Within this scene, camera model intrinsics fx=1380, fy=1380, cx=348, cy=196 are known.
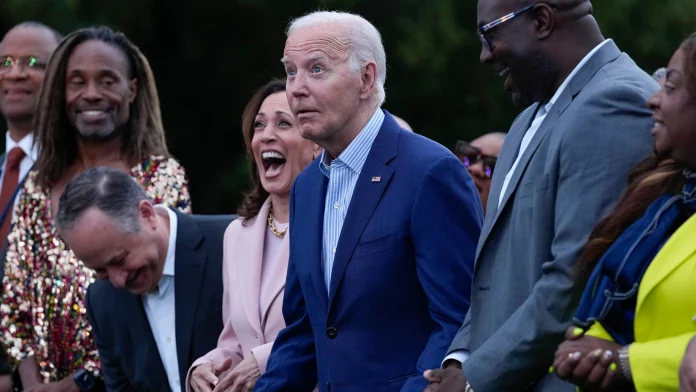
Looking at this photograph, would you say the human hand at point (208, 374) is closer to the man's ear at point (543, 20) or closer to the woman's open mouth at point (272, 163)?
the woman's open mouth at point (272, 163)

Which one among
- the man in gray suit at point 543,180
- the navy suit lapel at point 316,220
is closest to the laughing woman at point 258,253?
the navy suit lapel at point 316,220

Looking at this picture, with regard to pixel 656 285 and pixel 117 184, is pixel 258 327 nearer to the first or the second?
pixel 117 184

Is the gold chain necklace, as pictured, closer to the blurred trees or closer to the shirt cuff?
the shirt cuff

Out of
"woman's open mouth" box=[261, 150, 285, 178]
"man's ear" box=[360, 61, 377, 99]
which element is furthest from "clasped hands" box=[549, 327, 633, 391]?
"woman's open mouth" box=[261, 150, 285, 178]

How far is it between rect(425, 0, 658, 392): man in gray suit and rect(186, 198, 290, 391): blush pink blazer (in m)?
1.39

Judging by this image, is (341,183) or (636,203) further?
(341,183)

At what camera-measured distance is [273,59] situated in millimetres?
12414

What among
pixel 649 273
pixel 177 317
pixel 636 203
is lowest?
pixel 177 317

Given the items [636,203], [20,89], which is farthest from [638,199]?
[20,89]

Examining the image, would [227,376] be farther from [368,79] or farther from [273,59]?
[273,59]

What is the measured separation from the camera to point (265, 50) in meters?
12.5

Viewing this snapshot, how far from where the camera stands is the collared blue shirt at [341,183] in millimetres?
4648

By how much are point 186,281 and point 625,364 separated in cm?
287

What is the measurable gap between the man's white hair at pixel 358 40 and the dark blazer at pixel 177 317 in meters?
1.48
